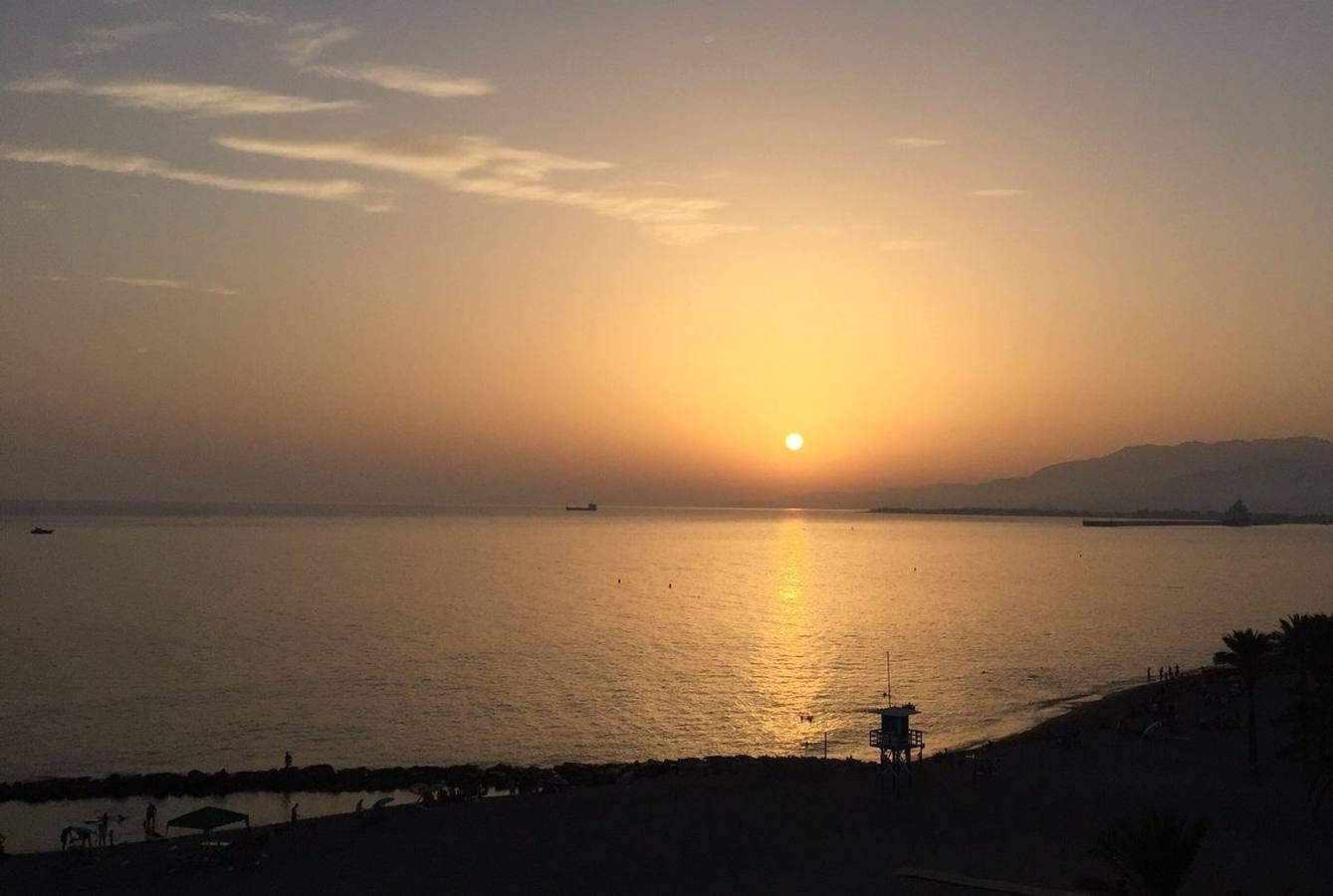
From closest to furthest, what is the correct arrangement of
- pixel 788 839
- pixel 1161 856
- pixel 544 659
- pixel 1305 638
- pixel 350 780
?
pixel 1161 856 < pixel 788 839 < pixel 1305 638 < pixel 350 780 < pixel 544 659

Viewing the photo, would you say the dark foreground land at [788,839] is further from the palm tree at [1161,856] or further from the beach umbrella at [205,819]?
the palm tree at [1161,856]

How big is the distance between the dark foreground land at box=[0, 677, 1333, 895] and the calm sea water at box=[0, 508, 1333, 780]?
11.2 metres

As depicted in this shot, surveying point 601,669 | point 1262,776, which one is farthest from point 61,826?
point 1262,776

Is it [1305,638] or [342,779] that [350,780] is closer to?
[342,779]

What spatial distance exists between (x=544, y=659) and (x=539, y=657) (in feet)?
3.27

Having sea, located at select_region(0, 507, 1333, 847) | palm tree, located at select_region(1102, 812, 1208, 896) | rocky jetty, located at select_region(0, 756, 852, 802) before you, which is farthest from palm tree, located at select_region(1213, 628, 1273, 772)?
palm tree, located at select_region(1102, 812, 1208, 896)

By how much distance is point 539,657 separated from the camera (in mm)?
74062

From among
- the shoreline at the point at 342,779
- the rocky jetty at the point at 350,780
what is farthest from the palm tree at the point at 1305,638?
the rocky jetty at the point at 350,780

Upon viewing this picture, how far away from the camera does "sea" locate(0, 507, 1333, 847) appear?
162 ft

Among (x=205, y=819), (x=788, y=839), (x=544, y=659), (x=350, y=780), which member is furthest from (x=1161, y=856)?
(x=544, y=659)

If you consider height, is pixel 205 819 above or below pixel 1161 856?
below

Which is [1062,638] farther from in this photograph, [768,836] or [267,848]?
[267,848]

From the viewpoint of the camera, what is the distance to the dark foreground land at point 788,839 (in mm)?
26672

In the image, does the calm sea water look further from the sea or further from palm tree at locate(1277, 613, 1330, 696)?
palm tree at locate(1277, 613, 1330, 696)
